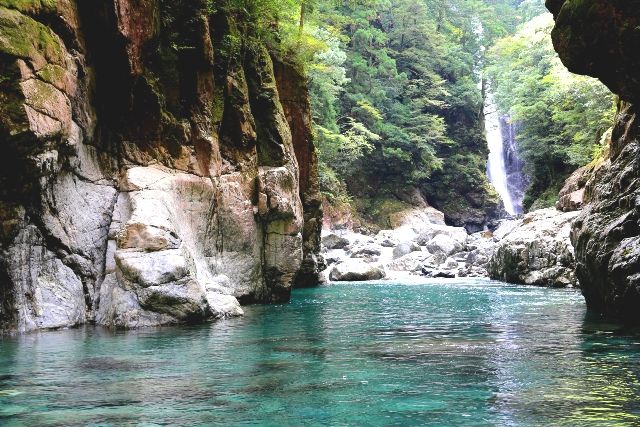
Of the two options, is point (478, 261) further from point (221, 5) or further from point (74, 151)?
point (74, 151)

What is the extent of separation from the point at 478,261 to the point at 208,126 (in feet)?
58.1

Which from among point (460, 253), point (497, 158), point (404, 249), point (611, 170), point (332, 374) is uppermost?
point (497, 158)

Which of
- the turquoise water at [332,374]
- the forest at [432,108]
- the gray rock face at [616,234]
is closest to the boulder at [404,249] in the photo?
the forest at [432,108]

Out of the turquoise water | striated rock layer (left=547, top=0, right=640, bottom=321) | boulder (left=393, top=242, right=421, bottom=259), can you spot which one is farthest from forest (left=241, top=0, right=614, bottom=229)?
the turquoise water

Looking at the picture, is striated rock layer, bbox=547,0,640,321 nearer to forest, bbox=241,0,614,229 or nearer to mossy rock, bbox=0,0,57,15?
mossy rock, bbox=0,0,57,15

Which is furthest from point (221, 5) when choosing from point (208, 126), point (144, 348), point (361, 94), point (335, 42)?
point (361, 94)

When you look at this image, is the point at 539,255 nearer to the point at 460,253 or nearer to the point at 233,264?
the point at 460,253

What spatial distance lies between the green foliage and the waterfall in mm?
3466

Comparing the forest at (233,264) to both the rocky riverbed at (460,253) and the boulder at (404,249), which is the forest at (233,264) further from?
the boulder at (404,249)

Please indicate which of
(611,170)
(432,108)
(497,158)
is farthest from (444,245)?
(497,158)

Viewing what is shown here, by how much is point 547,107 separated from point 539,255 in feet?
58.6

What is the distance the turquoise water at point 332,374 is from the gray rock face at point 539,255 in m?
9.18

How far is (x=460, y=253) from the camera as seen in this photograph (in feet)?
99.4

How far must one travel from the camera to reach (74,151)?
426 inches
